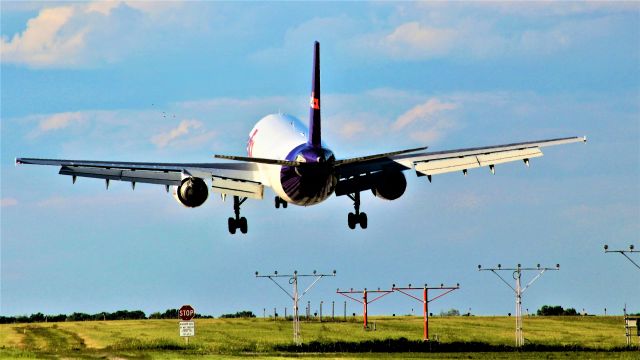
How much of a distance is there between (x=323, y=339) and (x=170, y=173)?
1597 inches

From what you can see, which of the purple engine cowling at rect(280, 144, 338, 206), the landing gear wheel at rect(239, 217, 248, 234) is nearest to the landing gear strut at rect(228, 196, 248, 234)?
the landing gear wheel at rect(239, 217, 248, 234)

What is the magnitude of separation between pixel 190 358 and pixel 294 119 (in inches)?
767

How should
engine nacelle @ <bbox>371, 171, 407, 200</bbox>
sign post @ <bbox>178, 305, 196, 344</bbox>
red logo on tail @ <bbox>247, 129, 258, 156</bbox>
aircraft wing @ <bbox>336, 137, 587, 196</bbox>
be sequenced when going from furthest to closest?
sign post @ <bbox>178, 305, 196, 344</bbox>, red logo on tail @ <bbox>247, 129, 258, 156</bbox>, engine nacelle @ <bbox>371, 171, 407, 200</bbox>, aircraft wing @ <bbox>336, 137, 587, 196</bbox>

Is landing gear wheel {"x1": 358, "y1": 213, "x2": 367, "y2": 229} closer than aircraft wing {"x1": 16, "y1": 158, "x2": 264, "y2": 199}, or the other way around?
aircraft wing {"x1": 16, "y1": 158, "x2": 264, "y2": 199}

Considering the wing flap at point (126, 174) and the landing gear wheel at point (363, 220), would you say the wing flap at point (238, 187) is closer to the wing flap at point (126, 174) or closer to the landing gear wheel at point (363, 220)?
the wing flap at point (126, 174)

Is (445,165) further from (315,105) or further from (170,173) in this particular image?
(170,173)

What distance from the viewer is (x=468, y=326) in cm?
14262

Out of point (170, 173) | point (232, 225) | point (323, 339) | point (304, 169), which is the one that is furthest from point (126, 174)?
point (323, 339)

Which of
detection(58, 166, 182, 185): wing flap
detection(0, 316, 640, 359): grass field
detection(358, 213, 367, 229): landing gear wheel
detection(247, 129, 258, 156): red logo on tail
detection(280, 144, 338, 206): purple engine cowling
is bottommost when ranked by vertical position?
detection(0, 316, 640, 359): grass field

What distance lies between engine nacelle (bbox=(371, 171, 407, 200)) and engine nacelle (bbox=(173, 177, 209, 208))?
11.0 meters

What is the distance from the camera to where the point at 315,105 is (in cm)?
7094

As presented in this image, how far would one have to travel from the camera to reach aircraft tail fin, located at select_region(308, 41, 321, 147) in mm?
69938

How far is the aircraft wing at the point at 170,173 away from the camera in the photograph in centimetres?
7594

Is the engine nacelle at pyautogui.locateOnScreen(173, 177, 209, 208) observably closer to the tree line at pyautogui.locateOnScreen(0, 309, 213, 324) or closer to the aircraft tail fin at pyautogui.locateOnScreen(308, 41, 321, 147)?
the aircraft tail fin at pyautogui.locateOnScreen(308, 41, 321, 147)
